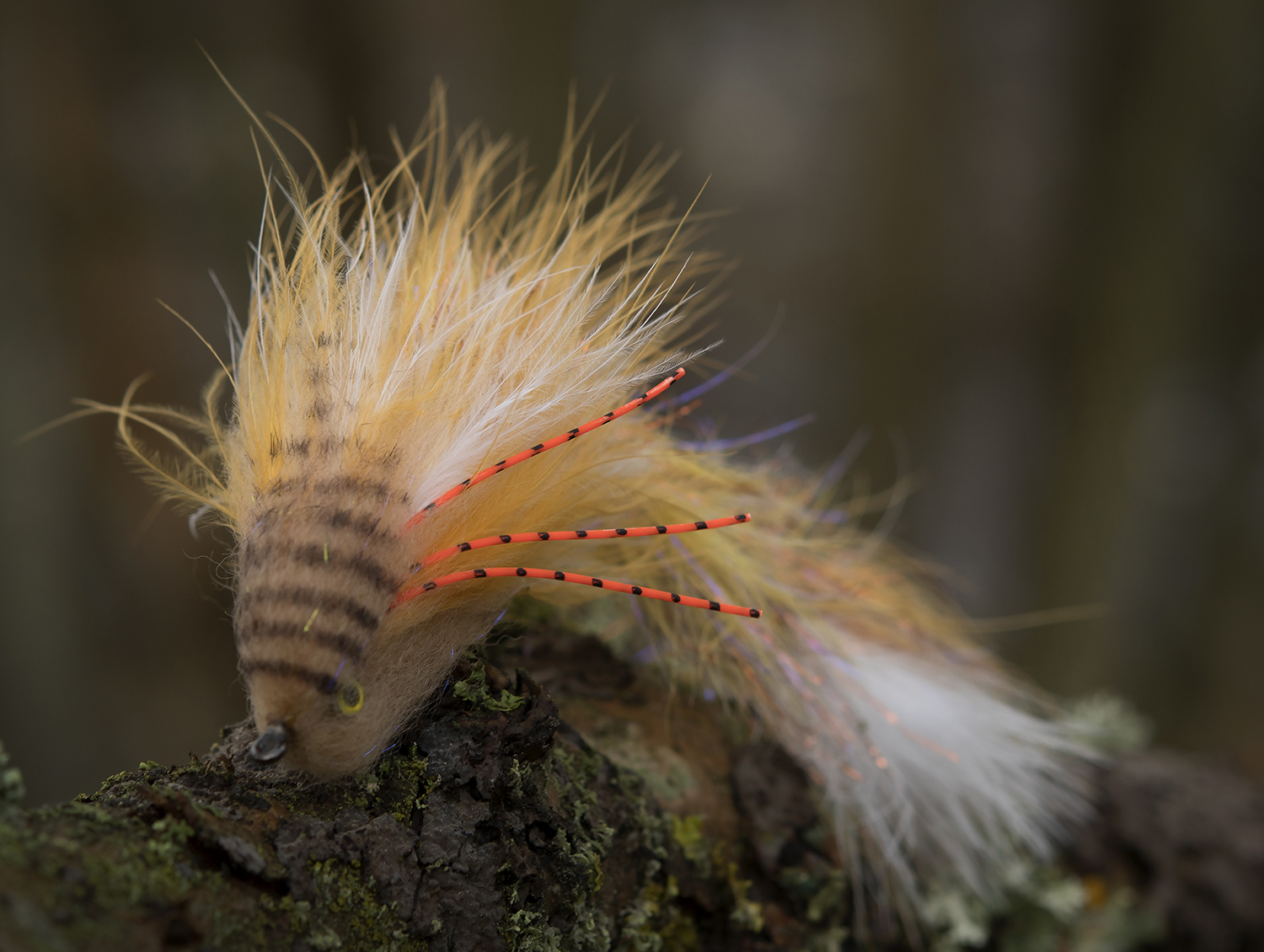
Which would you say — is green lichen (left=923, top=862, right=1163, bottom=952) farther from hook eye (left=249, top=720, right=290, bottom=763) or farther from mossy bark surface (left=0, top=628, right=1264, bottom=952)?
hook eye (left=249, top=720, right=290, bottom=763)

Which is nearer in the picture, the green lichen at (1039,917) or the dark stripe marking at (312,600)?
the dark stripe marking at (312,600)

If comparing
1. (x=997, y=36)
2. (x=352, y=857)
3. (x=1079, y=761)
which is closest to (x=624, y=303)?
(x=352, y=857)

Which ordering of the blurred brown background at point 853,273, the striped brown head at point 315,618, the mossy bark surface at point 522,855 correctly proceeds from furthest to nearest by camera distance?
the blurred brown background at point 853,273, the striped brown head at point 315,618, the mossy bark surface at point 522,855

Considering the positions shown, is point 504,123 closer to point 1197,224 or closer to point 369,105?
point 369,105

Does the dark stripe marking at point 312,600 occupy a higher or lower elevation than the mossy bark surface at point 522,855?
higher

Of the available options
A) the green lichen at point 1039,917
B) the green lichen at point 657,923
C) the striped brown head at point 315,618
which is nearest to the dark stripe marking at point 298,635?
the striped brown head at point 315,618

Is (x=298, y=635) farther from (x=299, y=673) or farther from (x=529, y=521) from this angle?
(x=529, y=521)

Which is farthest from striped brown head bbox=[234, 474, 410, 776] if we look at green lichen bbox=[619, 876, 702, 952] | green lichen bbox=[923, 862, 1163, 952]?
green lichen bbox=[923, 862, 1163, 952]

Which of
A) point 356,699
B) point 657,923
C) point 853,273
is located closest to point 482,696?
point 356,699

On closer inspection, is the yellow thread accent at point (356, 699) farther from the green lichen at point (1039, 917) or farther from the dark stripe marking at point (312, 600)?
the green lichen at point (1039, 917)
